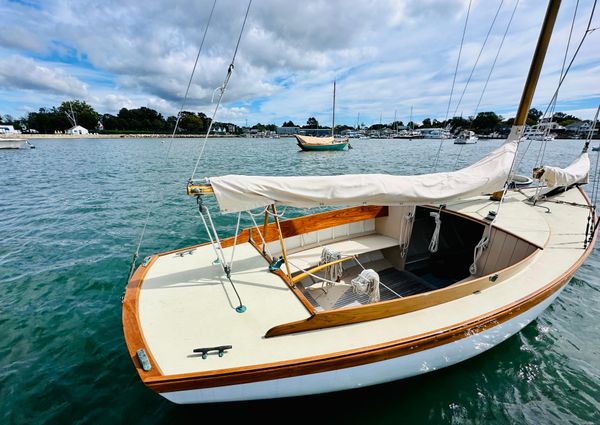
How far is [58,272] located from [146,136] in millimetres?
120828

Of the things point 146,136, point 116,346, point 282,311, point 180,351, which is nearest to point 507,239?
point 282,311

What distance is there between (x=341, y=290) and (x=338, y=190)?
1.99 meters

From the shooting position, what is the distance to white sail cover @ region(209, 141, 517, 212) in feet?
10.9

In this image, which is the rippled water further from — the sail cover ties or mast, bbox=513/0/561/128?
mast, bbox=513/0/561/128

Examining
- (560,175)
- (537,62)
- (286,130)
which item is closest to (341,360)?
(537,62)

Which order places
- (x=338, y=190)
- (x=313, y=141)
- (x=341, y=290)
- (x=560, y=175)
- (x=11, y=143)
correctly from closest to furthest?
(x=338, y=190), (x=341, y=290), (x=560, y=175), (x=11, y=143), (x=313, y=141)

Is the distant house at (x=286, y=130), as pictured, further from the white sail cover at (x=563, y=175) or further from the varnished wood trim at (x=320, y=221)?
the varnished wood trim at (x=320, y=221)

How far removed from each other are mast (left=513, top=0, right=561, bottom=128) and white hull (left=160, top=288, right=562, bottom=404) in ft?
16.0

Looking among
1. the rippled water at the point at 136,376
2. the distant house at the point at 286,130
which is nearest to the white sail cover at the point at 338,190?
the rippled water at the point at 136,376

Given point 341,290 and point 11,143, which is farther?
point 11,143

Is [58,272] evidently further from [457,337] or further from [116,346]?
[457,337]

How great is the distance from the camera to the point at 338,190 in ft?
12.2

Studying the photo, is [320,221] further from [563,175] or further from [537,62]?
[563,175]

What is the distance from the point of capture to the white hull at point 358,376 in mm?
2467
